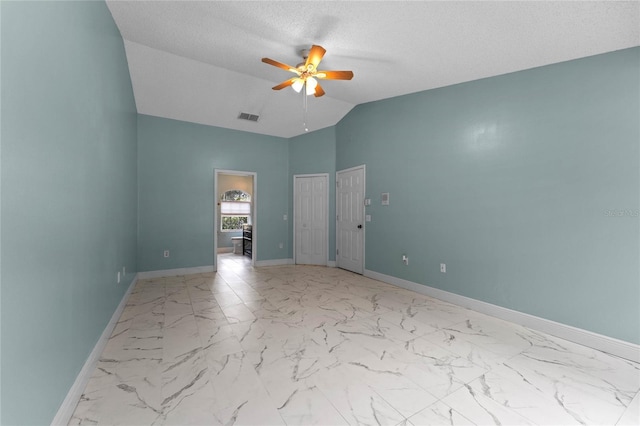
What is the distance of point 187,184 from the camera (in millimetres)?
5367

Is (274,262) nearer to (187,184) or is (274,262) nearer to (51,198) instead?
(187,184)

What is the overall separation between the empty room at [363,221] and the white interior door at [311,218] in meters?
1.19

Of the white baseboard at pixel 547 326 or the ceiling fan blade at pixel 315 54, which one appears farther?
the ceiling fan blade at pixel 315 54

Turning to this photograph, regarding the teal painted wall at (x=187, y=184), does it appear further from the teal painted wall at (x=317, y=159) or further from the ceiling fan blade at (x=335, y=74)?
the ceiling fan blade at (x=335, y=74)

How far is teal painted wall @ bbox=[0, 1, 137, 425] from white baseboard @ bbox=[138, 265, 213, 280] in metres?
2.69

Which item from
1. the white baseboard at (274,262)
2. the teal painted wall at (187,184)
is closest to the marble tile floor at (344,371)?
the teal painted wall at (187,184)

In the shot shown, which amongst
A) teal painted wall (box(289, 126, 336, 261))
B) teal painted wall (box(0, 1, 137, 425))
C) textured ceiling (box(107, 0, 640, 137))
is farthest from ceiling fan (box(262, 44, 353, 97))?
teal painted wall (box(289, 126, 336, 261))

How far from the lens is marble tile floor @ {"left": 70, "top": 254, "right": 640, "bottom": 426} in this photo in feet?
5.55

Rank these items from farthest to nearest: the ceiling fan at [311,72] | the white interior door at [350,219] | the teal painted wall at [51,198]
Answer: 1. the white interior door at [350,219]
2. the ceiling fan at [311,72]
3. the teal painted wall at [51,198]

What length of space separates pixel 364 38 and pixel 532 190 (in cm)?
246

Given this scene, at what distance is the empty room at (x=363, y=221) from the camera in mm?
1506

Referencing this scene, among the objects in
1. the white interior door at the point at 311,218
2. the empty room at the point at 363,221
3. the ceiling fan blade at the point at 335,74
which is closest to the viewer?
the empty room at the point at 363,221

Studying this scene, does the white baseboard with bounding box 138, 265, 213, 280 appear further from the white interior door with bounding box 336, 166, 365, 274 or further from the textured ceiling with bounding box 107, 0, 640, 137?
the textured ceiling with bounding box 107, 0, 640, 137

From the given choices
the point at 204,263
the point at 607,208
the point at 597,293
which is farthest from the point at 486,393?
the point at 204,263
